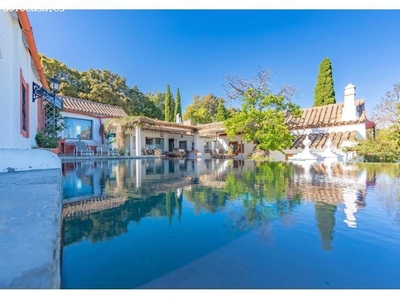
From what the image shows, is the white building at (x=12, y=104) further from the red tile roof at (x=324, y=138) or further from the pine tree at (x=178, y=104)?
the pine tree at (x=178, y=104)

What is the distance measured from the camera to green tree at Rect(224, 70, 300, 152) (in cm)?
1598

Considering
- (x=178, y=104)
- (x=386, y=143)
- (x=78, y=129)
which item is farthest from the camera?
(x=178, y=104)

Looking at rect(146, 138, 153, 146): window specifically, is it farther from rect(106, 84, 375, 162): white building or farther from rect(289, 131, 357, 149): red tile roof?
rect(289, 131, 357, 149): red tile roof

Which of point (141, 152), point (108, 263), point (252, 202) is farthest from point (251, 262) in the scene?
point (141, 152)

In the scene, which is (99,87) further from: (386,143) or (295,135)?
(386,143)

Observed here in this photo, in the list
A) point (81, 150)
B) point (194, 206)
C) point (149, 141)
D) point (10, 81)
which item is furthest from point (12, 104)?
point (149, 141)

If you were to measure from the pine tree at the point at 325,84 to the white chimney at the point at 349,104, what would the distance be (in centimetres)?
506

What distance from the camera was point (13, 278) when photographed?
939 mm

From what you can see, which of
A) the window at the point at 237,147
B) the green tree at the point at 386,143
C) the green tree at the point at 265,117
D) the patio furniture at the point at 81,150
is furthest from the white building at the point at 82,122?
the green tree at the point at 386,143

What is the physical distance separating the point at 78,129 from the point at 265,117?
46.5 feet

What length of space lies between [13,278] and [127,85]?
29906mm

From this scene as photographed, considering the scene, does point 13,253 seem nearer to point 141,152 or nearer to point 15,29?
point 15,29

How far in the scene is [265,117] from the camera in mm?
16188

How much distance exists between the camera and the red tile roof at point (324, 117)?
58.1 ft
